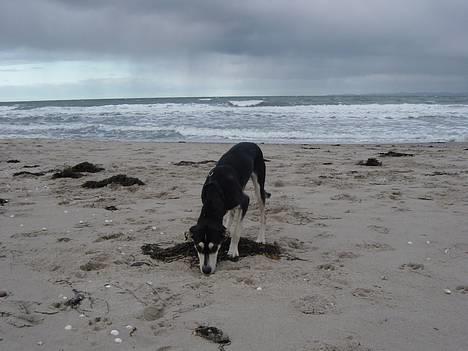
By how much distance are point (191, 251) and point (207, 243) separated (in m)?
0.65

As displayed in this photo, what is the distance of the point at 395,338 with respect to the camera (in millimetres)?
3076

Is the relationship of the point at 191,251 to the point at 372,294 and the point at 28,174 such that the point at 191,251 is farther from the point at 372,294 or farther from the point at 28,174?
the point at 28,174

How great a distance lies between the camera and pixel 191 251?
15.7 feet

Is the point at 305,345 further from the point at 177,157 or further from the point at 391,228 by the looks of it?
the point at 177,157

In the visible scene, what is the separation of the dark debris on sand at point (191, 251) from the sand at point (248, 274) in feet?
0.41

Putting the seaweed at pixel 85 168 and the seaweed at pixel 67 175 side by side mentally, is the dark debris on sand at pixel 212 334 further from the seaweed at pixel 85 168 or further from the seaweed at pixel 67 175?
the seaweed at pixel 85 168

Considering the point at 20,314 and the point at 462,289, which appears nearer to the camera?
the point at 20,314

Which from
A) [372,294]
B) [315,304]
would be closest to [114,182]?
[315,304]

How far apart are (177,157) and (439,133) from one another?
1495cm

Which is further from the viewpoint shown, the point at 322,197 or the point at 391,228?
the point at 322,197

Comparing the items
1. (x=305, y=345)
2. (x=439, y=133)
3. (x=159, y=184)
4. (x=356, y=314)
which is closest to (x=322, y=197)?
(x=159, y=184)

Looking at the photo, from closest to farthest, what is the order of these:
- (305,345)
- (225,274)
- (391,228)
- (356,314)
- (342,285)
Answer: (305,345)
(356,314)
(342,285)
(225,274)
(391,228)

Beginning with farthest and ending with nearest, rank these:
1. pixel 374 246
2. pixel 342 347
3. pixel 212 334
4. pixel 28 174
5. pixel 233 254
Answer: pixel 28 174, pixel 374 246, pixel 233 254, pixel 212 334, pixel 342 347

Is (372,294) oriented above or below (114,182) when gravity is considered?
below
